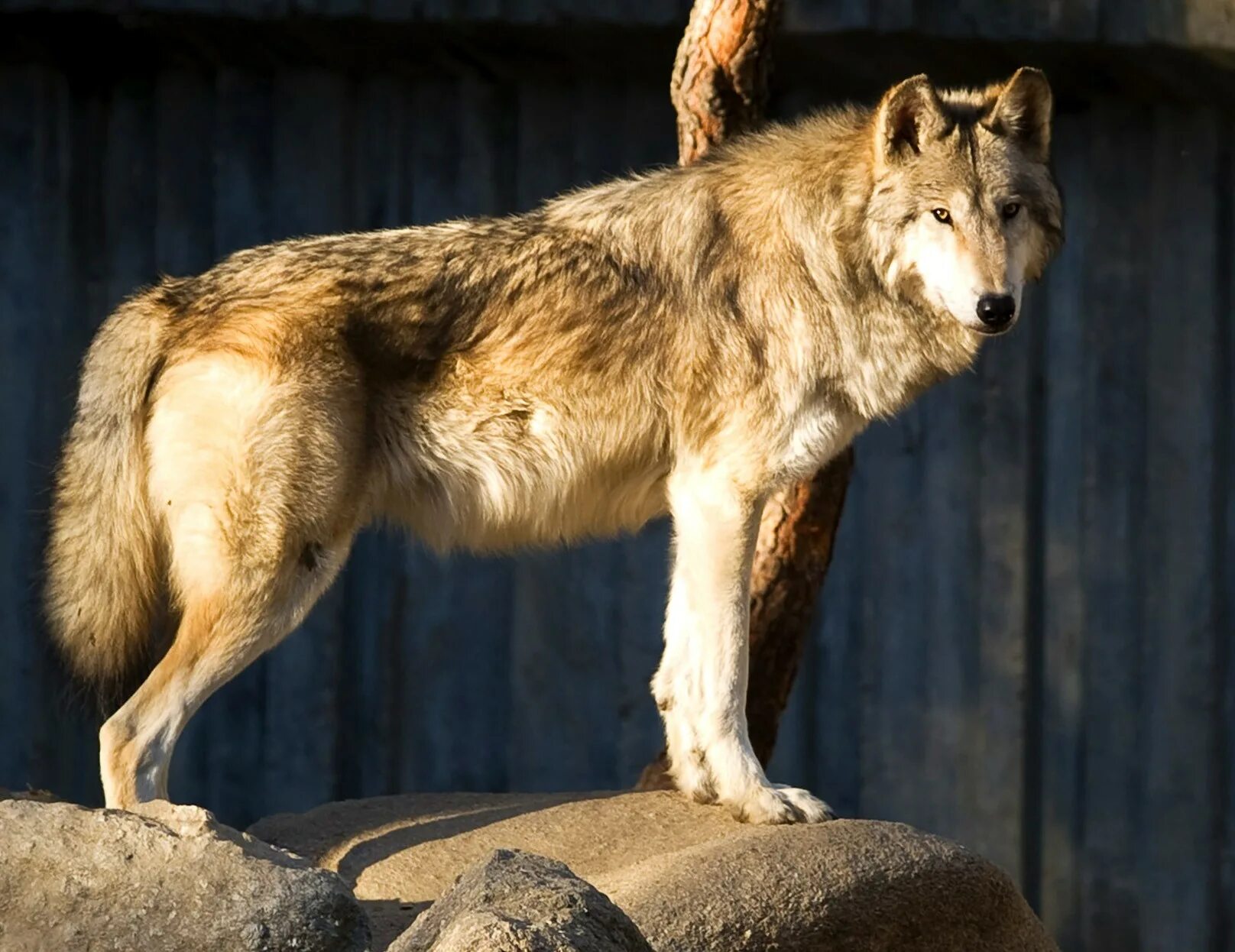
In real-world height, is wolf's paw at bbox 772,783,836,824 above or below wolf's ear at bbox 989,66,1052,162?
below

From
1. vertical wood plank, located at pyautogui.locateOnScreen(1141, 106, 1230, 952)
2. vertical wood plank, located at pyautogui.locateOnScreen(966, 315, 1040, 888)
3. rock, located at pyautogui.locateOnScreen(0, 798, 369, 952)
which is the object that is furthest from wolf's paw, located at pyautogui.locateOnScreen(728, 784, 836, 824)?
vertical wood plank, located at pyautogui.locateOnScreen(1141, 106, 1230, 952)

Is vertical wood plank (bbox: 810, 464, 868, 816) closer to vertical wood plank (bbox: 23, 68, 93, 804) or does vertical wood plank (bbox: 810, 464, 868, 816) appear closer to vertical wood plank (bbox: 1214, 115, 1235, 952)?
vertical wood plank (bbox: 1214, 115, 1235, 952)

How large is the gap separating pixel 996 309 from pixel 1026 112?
2.20 ft

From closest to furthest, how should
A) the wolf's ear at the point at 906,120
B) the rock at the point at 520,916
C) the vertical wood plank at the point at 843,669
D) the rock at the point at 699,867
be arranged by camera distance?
the rock at the point at 520,916 → the rock at the point at 699,867 → the wolf's ear at the point at 906,120 → the vertical wood plank at the point at 843,669

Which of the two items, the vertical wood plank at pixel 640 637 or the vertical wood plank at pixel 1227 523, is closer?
the vertical wood plank at pixel 640 637

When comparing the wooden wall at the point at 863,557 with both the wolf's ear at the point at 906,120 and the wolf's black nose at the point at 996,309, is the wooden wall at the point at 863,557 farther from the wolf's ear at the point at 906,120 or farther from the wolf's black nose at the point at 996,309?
the wolf's black nose at the point at 996,309

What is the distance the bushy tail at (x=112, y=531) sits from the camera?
15.2 feet

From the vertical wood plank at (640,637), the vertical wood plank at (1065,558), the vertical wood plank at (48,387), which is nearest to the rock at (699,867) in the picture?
the vertical wood plank at (640,637)

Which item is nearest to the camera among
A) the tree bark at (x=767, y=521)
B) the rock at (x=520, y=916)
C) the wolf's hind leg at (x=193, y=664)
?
the rock at (x=520, y=916)

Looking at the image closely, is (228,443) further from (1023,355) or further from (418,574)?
(1023,355)

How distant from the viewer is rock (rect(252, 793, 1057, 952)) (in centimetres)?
377

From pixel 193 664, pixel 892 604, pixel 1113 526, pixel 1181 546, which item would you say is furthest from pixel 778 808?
pixel 1181 546

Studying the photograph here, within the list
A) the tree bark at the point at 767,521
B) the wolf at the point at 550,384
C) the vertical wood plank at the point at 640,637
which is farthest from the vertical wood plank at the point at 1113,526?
the wolf at the point at 550,384

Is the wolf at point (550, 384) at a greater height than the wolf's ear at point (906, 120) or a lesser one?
lesser
